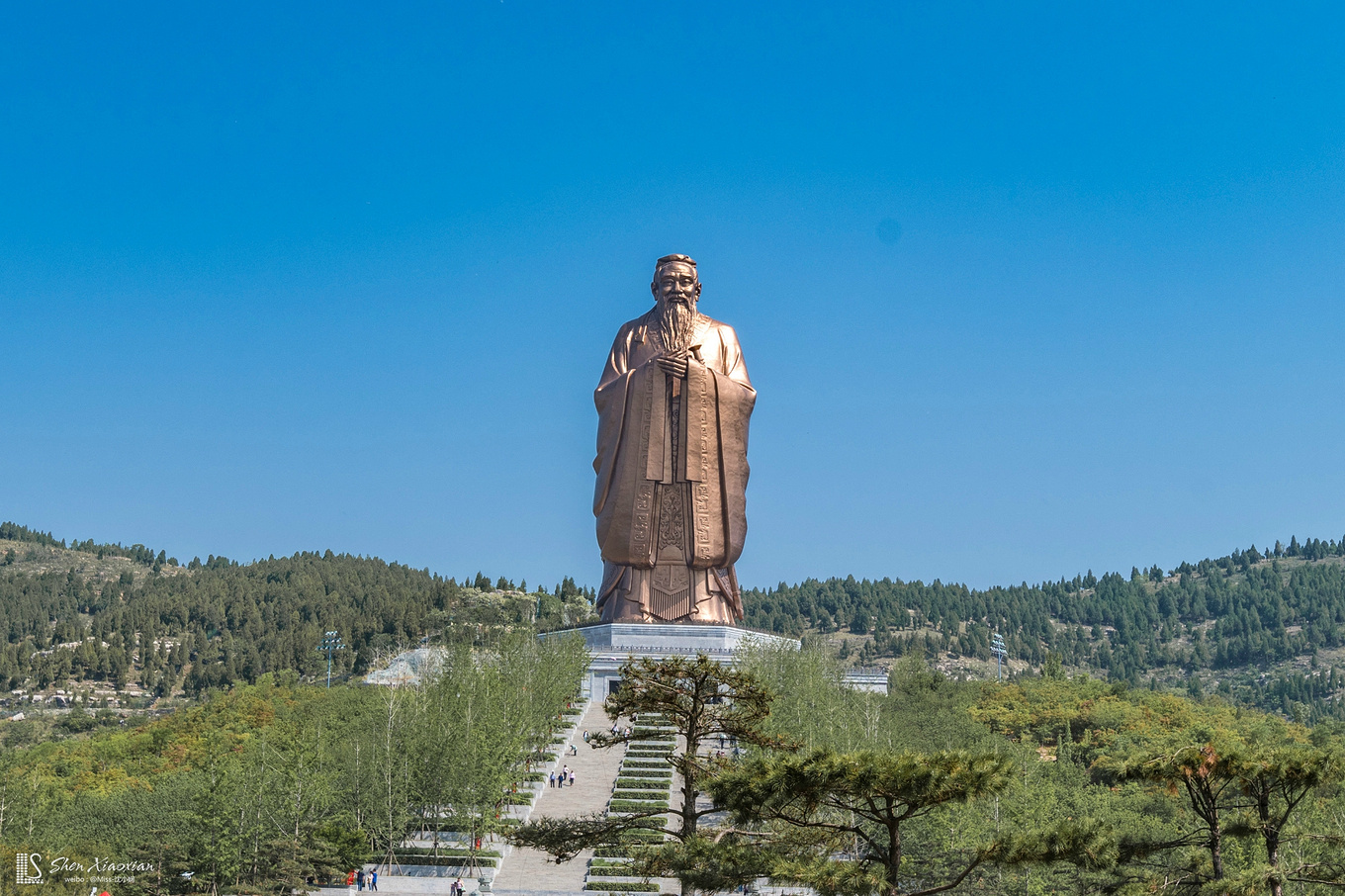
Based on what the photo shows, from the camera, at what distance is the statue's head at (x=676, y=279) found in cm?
3459

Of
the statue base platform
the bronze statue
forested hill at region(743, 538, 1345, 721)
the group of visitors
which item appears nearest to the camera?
the group of visitors

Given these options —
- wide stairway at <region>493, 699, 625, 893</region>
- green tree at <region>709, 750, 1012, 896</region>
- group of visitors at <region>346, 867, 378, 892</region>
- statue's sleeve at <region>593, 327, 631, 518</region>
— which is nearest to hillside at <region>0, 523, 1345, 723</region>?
statue's sleeve at <region>593, 327, 631, 518</region>

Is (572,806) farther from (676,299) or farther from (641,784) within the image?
(676,299)

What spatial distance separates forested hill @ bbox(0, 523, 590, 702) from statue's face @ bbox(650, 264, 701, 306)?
58.9ft

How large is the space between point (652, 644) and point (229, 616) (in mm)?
52678

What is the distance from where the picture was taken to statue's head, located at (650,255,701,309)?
113 ft

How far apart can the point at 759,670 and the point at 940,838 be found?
837 centimetres

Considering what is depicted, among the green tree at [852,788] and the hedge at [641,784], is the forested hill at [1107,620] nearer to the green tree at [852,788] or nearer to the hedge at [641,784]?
the hedge at [641,784]

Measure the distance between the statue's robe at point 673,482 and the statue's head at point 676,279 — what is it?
80 cm

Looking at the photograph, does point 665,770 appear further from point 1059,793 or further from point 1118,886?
point 1118,886

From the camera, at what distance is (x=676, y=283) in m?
34.6

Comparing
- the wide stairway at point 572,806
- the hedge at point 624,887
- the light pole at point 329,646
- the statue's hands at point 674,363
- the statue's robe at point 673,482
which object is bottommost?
the hedge at point 624,887

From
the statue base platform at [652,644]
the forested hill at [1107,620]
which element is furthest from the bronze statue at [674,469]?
the forested hill at [1107,620]

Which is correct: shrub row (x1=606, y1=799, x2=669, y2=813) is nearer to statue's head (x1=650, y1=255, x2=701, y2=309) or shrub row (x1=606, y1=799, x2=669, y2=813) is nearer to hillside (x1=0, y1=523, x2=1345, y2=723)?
statue's head (x1=650, y1=255, x2=701, y2=309)
